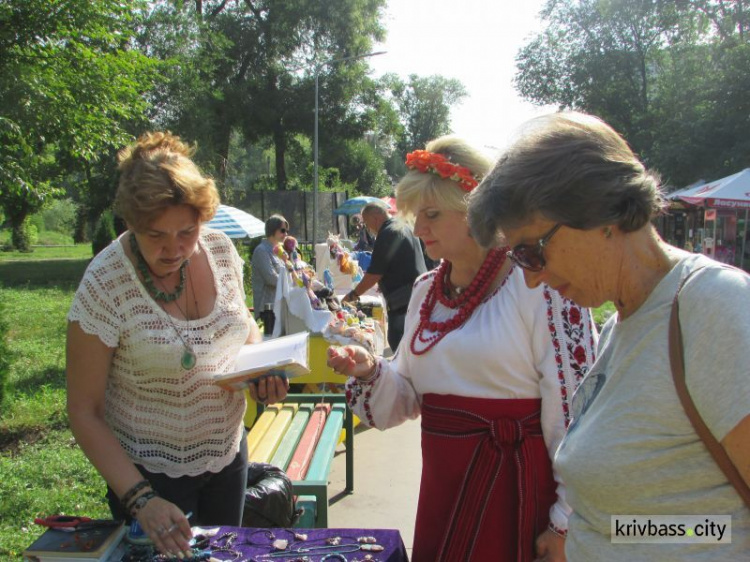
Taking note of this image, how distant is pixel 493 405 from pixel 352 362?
42 cm

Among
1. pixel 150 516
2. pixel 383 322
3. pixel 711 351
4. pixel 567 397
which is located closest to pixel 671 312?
pixel 711 351

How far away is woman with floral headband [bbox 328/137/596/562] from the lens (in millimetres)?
1668

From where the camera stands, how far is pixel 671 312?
3.61ft

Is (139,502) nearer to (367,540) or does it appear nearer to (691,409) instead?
(367,540)

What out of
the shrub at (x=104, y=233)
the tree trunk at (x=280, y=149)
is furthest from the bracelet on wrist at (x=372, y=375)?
the tree trunk at (x=280, y=149)

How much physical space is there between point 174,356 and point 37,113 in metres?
5.21

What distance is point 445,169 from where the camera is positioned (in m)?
1.92

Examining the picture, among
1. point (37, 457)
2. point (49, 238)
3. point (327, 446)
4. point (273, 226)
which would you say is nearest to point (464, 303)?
point (327, 446)

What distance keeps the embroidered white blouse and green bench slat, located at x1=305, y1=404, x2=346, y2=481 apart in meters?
1.51

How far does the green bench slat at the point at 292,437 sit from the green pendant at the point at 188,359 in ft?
4.99

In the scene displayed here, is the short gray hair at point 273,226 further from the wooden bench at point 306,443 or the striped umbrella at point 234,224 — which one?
the wooden bench at point 306,443

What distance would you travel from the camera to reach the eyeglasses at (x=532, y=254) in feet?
4.13

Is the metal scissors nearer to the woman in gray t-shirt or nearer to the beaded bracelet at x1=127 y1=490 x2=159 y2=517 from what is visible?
the beaded bracelet at x1=127 y1=490 x2=159 y2=517

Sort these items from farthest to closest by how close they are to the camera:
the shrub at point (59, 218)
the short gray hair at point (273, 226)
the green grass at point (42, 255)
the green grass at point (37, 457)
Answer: the shrub at point (59, 218)
the green grass at point (42, 255)
the short gray hair at point (273, 226)
the green grass at point (37, 457)
